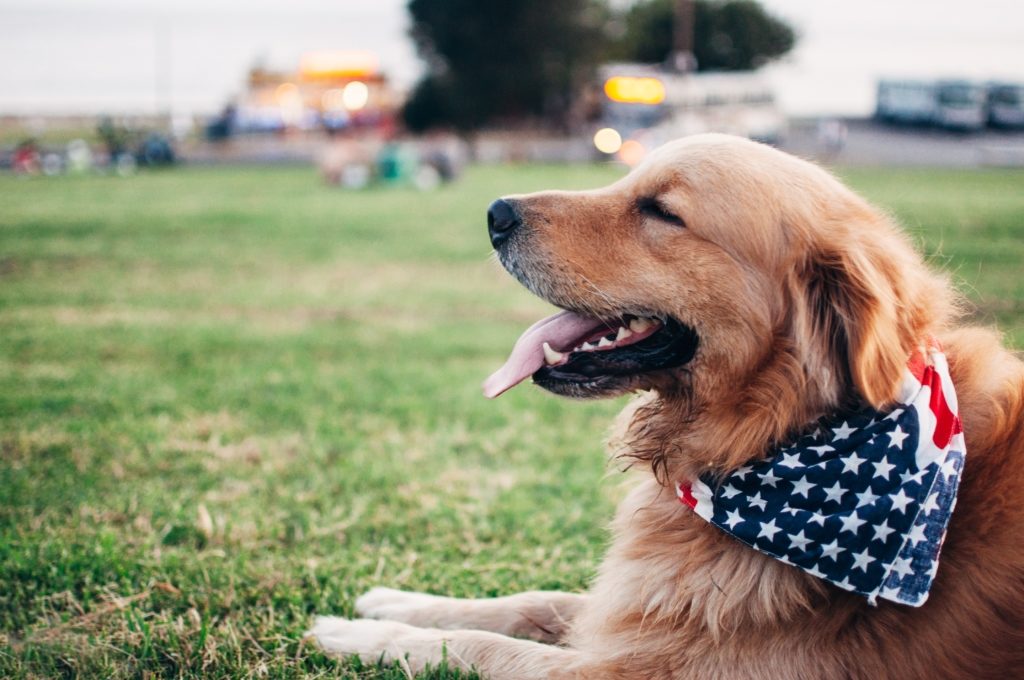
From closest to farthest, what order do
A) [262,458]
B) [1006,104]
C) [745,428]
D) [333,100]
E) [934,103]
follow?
[745,428] < [262,458] < [1006,104] < [934,103] < [333,100]

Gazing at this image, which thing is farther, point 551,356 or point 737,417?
point 551,356

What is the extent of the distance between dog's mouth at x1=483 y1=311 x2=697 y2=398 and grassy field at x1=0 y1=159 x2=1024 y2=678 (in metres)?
0.73

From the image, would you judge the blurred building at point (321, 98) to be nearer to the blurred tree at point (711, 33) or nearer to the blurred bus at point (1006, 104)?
the blurred tree at point (711, 33)

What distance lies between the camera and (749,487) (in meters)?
2.44

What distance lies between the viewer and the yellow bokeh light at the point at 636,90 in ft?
155

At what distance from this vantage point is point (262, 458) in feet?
15.5

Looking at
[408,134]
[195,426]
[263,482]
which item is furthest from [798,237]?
[408,134]

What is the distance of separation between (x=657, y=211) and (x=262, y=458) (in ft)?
9.24

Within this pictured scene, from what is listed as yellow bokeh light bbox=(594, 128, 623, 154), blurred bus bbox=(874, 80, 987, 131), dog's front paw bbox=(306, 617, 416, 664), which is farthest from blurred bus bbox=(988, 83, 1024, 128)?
dog's front paw bbox=(306, 617, 416, 664)

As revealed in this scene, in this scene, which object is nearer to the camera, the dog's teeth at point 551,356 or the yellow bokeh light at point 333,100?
the dog's teeth at point 551,356

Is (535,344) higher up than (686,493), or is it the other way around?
(535,344)

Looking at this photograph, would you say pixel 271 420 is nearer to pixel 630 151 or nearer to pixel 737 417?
pixel 737 417

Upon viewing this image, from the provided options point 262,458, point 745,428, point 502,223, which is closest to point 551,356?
point 502,223

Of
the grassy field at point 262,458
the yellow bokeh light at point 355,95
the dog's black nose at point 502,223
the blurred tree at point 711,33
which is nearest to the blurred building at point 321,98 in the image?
the yellow bokeh light at point 355,95
